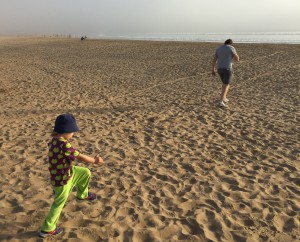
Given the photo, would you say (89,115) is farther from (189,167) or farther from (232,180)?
(232,180)

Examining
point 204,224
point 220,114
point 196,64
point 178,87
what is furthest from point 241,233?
point 196,64

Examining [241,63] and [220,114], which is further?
[241,63]

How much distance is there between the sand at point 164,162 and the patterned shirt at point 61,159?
813mm

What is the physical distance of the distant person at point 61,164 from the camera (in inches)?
128

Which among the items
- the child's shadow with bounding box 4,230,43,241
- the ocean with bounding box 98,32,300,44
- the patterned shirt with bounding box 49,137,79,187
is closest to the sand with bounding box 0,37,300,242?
the child's shadow with bounding box 4,230,43,241

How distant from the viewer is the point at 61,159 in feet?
10.9

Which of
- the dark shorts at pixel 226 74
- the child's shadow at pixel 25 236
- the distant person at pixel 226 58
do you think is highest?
the distant person at pixel 226 58

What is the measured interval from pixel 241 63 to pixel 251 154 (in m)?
14.0

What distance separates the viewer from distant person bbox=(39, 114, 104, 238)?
128 inches

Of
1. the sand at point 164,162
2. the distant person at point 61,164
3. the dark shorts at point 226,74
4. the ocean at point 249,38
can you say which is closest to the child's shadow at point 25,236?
the sand at point 164,162

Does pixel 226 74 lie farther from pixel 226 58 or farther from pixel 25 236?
pixel 25 236

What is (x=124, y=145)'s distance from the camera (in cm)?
652

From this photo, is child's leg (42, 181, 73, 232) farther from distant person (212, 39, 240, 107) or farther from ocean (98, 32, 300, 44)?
ocean (98, 32, 300, 44)

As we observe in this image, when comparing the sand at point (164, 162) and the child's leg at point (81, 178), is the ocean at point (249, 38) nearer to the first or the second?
the sand at point (164, 162)
